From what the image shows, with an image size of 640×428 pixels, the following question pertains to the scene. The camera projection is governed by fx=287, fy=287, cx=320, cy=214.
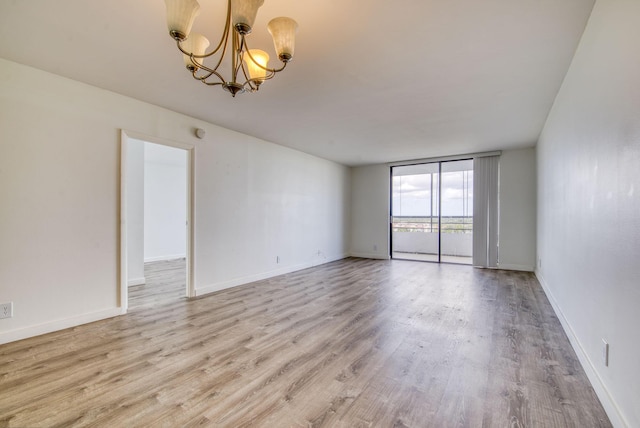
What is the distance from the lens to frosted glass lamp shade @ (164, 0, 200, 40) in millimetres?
1513

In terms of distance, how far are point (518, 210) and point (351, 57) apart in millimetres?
5071

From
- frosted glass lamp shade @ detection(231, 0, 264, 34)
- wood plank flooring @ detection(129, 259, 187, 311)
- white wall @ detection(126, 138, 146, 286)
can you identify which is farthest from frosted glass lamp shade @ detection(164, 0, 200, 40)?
white wall @ detection(126, 138, 146, 286)

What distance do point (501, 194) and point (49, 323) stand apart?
7.11 m

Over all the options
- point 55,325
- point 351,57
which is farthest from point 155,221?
point 351,57

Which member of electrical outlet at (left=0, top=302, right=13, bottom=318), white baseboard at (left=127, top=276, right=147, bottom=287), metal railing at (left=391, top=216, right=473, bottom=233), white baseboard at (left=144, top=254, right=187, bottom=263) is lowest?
white baseboard at (left=144, top=254, right=187, bottom=263)

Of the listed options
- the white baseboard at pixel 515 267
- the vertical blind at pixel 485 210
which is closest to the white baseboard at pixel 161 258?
the vertical blind at pixel 485 210

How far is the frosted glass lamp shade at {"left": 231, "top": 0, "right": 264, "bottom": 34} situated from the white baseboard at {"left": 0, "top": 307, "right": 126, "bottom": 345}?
3129 millimetres

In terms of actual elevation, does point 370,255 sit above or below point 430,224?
below

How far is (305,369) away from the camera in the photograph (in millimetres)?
2066

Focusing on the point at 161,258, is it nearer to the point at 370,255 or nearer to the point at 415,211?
the point at 370,255

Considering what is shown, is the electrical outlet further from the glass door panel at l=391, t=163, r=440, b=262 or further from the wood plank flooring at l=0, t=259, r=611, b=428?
the glass door panel at l=391, t=163, r=440, b=262

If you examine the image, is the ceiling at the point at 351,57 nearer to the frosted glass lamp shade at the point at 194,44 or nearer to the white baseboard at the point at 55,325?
the frosted glass lamp shade at the point at 194,44

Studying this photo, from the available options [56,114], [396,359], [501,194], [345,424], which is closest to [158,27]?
[56,114]

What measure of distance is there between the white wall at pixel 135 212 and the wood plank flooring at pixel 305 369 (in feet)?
4.63
